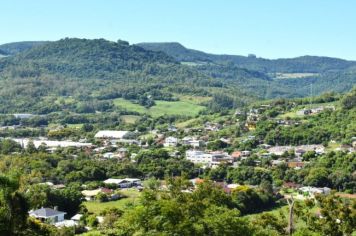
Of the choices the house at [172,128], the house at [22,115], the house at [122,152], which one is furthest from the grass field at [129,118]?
the house at [122,152]

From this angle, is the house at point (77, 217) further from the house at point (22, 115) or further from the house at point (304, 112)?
the house at point (22, 115)

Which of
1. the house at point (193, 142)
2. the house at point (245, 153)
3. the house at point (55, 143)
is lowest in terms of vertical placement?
the house at point (55, 143)

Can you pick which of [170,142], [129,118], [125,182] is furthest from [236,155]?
[129,118]

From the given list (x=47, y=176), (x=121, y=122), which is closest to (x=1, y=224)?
(x=47, y=176)

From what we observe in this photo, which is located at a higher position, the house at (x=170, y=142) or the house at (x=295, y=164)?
the house at (x=295, y=164)

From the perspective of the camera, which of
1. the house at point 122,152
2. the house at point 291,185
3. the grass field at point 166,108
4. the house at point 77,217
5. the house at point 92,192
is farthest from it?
the grass field at point 166,108

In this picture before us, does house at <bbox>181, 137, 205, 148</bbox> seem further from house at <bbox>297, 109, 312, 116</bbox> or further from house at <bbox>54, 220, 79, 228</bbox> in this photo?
house at <bbox>54, 220, 79, 228</bbox>

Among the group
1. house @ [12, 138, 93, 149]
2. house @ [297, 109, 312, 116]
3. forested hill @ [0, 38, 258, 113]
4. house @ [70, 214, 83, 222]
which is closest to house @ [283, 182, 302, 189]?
house @ [70, 214, 83, 222]

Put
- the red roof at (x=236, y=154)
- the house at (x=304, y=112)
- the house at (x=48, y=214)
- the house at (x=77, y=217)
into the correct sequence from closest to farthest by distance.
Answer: the house at (x=48, y=214) < the house at (x=77, y=217) < the red roof at (x=236, y=154) < the house at (x=304, y=112)
